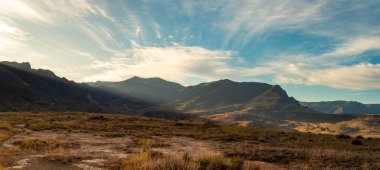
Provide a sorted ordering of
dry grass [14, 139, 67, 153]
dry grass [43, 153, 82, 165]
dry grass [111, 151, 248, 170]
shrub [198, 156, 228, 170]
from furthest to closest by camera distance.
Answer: dry grass [14, 139, 67, 153]
dry grass [43, 153, 82, 165]
shrub [198, 156, 228, 170]
dry grass [111, 151, 248, 170]

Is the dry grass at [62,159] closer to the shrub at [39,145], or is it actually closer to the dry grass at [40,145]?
the dry grass at [40,145]

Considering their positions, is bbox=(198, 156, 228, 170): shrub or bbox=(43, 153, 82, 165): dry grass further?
bbox=(43, 153, 82, 165): dry grass

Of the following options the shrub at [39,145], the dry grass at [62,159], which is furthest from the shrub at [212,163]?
the shrub at [39,145]

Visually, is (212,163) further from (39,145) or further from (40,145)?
(39,145)

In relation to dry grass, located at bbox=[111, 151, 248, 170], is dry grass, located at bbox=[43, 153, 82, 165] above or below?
below

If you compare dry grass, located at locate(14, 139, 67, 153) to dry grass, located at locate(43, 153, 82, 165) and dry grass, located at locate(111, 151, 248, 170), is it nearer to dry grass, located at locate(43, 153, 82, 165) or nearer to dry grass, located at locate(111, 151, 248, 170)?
dry grass, located at locate(43, 153, 82, 165)

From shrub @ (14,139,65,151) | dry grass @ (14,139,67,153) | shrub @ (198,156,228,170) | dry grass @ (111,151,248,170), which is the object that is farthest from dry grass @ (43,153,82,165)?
shrub @ (198,156,228,170)

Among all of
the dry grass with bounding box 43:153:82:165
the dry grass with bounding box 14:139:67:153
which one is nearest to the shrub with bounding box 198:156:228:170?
the dry grass with bounding box 43:153:82:165

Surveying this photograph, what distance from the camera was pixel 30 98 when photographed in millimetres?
174500

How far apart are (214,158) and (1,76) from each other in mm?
205481

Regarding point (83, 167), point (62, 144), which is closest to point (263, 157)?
point (83, 167)

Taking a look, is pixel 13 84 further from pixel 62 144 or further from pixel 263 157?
pixel 263 157

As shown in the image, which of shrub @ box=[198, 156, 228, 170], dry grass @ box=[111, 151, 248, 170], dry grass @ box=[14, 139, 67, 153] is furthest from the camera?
dry grass @ box=[14, 139, 67, 153]

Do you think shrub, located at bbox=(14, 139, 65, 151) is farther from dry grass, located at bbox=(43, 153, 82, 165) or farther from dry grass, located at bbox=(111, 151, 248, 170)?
dry grass, located at bbox=(111, 151, 248, 170)
